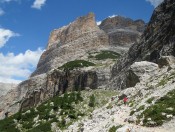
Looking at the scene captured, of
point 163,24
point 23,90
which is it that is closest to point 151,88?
point 163,24

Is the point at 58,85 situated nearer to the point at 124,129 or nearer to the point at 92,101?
Result: the point at 92,101

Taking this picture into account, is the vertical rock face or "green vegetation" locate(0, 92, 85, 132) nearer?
the vertical rock face

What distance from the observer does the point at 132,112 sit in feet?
99.2

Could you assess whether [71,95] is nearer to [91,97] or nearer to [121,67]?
[91,97]

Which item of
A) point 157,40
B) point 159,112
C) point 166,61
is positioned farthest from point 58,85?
point 159,112

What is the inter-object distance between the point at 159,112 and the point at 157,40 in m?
42.4

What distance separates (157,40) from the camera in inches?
2677

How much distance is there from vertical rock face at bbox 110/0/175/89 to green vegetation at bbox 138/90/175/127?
2490cm

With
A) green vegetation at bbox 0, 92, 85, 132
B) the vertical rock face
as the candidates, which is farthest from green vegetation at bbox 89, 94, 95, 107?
the vertical rock face

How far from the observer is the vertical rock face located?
2357 inches

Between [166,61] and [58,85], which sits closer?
[166,61]

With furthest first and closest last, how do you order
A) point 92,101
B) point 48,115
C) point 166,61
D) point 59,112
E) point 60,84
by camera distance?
point 60,84, point 92,101, point 59,112, point 48,115, point 166,61

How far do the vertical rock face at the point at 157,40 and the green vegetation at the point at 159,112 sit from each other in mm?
24904

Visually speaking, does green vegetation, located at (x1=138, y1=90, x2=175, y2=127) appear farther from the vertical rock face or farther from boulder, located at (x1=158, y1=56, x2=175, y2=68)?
the vertical rock face
